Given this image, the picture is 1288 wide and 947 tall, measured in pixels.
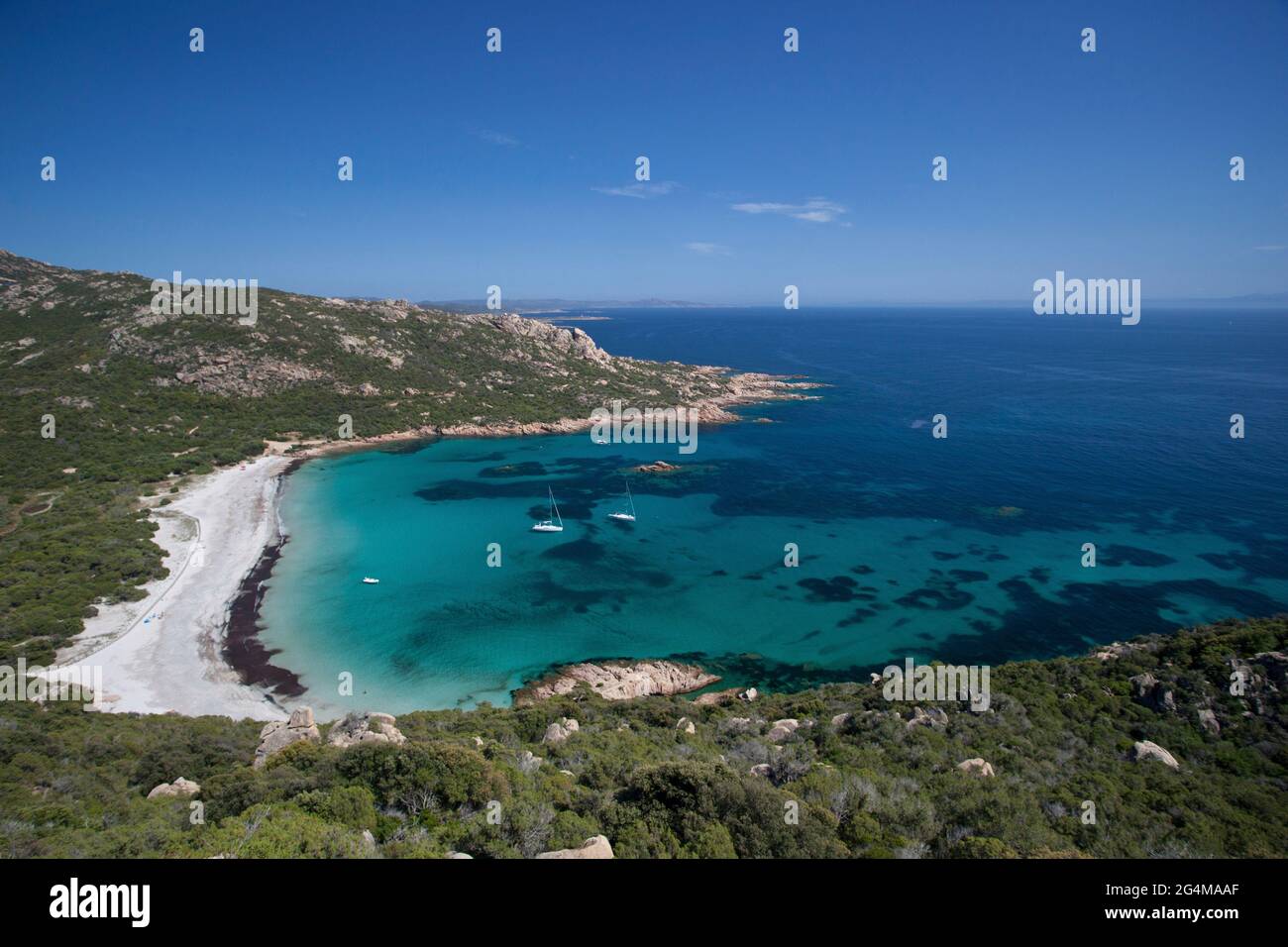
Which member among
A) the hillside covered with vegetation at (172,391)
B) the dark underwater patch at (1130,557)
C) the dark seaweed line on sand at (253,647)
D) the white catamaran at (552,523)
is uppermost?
the hillside covered with vegetation at (172,391)

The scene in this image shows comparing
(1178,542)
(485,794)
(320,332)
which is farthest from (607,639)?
(320,332)

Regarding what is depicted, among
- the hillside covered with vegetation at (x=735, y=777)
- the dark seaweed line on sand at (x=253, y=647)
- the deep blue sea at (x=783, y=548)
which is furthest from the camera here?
the deep blue sea at (x=783, y=548)

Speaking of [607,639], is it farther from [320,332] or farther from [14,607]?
[320,332]

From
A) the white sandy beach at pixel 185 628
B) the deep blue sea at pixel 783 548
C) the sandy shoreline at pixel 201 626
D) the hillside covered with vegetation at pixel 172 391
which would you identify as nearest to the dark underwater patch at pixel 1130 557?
the deep blue sea at pixel 783 548

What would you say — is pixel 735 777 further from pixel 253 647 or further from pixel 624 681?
pixel 253 647

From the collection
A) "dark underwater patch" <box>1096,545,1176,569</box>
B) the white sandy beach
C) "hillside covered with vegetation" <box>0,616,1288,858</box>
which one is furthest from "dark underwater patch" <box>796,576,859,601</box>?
the white sandy beach

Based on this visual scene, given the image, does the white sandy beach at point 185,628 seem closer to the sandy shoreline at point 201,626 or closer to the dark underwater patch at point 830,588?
the sandy shoreline at point 201,626

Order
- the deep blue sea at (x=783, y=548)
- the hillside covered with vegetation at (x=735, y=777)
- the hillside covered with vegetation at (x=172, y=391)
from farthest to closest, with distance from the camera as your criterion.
Result: the hillside covered with vegetation at (x=172, y=391) → the deep blue sea at (x=783, y=548) → the hillside covered with vegetation at (x=735, y=777)
